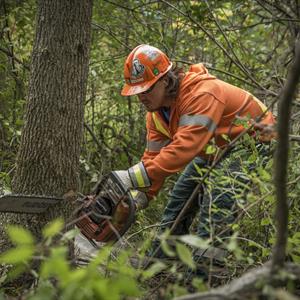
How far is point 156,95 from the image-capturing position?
3.98 meters

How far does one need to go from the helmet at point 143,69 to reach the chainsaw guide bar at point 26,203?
0.92 metres

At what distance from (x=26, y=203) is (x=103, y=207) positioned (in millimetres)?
505

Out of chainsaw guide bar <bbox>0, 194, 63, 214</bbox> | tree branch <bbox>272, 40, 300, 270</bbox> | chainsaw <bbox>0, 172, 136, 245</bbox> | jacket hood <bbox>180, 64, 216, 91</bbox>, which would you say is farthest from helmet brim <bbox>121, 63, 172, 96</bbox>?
tree branch <bbox>272, 40, 300, 270</bbox>

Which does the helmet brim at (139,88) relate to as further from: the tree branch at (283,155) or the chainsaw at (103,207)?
the tree branch at (283,155)

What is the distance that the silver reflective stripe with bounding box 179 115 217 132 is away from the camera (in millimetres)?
3701

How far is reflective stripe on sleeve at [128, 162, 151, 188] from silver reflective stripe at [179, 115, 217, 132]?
Answer: 0.42 meters

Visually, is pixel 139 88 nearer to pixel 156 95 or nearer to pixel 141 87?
pixel 141 87

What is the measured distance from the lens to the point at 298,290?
10.7 ft

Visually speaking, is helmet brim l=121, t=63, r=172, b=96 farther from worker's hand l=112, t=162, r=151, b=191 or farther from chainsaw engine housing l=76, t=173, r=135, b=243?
chainsaw engine housing l=76, t=173, r=135, b=243

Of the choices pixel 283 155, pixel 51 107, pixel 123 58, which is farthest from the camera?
pixel 123 58

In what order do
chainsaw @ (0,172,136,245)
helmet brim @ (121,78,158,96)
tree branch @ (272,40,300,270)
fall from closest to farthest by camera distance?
tree branch @ (272,40,300,270)
chainsaw @ (0,172,136,245)
helmet brim @ (121,78,158,96)

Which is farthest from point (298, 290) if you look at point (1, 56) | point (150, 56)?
point (1, 56)

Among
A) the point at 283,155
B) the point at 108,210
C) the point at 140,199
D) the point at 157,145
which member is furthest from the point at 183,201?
the point at 283,155

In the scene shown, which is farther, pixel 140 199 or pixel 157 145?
pixel 157 145
